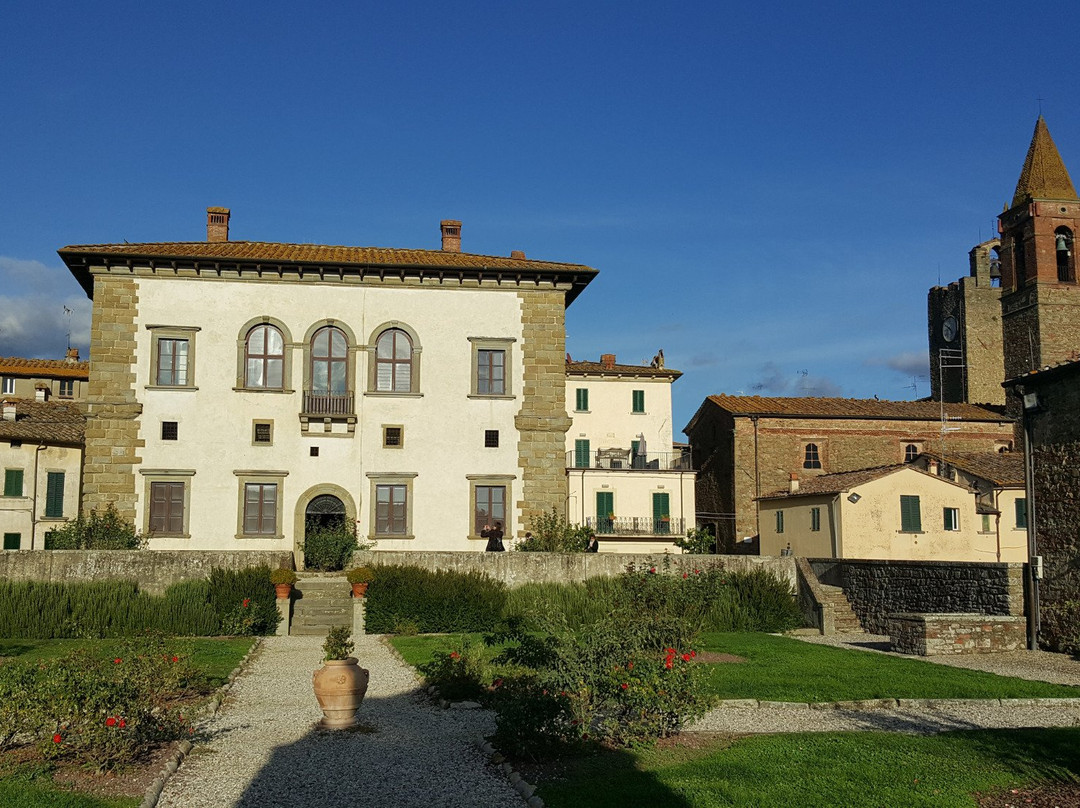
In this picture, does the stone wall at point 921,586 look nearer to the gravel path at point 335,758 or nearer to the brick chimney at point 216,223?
the gravel path at point 335,758

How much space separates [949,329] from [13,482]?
57994 millimetres

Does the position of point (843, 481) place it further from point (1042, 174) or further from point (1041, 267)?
point (1042, 174)

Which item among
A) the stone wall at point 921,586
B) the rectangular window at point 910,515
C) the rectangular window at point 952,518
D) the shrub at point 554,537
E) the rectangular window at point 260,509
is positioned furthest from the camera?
the rectangular window at point 952,518

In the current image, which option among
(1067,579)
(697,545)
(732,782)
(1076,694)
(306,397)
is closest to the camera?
(732,782)

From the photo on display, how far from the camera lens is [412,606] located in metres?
22.5

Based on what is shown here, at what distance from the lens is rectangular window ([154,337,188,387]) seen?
99.9 feet

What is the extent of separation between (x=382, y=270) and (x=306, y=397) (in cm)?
461

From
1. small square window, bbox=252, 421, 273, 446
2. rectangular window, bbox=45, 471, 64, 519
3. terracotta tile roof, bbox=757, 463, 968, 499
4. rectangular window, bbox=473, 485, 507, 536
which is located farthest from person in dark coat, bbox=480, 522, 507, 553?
rectangular window, bbox=45, 471, 64, 519

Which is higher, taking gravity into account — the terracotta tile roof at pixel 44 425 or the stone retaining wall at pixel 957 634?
the terracotta tile roof at pixel 44 425

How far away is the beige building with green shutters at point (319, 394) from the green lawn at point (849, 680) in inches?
546

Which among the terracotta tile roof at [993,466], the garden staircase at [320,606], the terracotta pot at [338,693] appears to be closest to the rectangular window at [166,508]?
the garden staircase at [320,606]

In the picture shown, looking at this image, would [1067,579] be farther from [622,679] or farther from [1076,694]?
[622,679]

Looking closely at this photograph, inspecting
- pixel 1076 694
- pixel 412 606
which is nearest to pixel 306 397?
pixel 412 606

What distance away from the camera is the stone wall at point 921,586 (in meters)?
20.1
